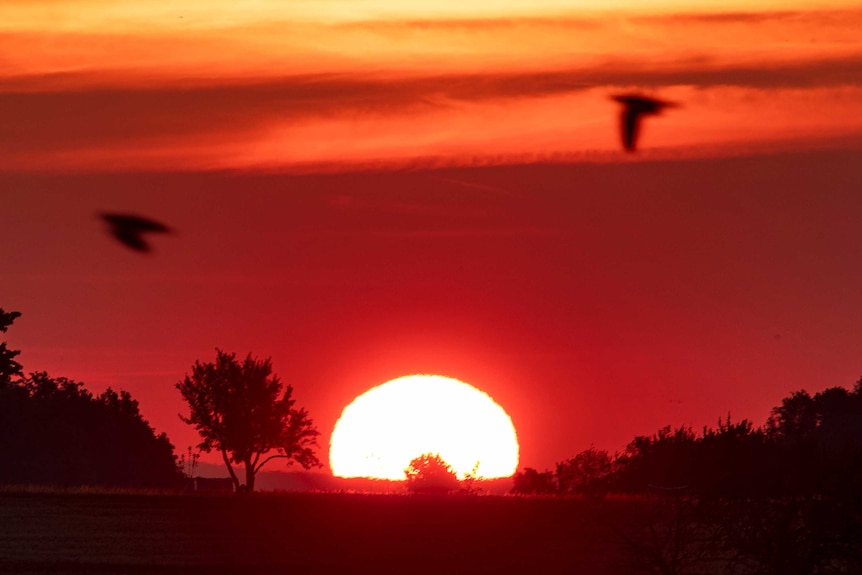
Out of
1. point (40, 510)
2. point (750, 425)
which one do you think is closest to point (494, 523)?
point (40, 510)

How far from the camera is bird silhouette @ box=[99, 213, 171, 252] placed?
92.5 feet

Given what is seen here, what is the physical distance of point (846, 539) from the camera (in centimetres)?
2548

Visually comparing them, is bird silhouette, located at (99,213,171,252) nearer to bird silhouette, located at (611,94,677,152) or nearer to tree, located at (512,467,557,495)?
bird silhouette, located at (611,94,677,152)

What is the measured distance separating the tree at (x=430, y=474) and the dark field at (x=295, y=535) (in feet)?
30.0

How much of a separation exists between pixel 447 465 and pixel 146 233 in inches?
1862

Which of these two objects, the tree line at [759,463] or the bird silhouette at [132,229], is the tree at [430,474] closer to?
the tree line at [759,463]

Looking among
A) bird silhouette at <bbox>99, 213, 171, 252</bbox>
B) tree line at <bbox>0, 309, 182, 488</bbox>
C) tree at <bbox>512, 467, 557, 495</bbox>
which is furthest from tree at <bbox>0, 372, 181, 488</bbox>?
bird silhouette at <bbox>99, 213, 171, 252</bbox>

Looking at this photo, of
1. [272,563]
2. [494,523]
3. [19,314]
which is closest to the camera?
[272,563]

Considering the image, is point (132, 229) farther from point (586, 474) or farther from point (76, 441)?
point (76, 441)

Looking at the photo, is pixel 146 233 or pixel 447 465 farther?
pixel 447 465

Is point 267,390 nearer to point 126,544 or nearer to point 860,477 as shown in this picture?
point 126,544

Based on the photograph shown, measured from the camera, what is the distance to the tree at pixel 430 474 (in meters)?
71.3

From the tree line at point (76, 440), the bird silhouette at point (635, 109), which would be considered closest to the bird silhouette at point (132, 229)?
the bird silhouette at point (635, 109)

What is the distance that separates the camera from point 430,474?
7344 centimetres
